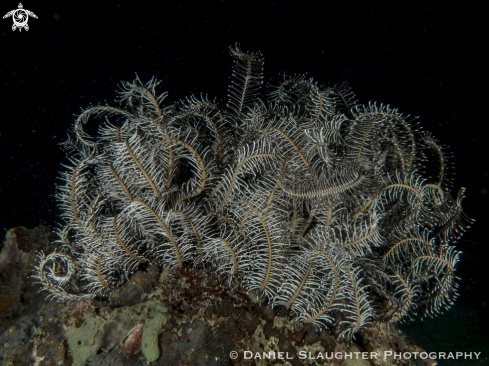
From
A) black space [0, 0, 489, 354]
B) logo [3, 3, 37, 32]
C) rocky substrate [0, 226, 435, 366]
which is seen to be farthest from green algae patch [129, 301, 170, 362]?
logo [3, 3, 37, 32]

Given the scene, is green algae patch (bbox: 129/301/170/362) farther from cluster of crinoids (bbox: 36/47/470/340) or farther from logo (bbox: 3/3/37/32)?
logo (bbox: 3/3/37/32)

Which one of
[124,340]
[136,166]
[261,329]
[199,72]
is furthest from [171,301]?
[199,72]

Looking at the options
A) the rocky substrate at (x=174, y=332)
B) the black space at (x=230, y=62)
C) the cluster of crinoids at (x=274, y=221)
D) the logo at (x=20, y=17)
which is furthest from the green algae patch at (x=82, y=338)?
the logo at (x=20, y=17)

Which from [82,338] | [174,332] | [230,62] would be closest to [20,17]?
[230,62]

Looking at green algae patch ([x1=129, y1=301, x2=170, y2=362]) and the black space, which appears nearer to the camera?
green algae patch ([x1=129, y1=301, x2=170, y2=362])

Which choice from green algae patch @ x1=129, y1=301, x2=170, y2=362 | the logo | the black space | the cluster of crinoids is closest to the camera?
green algae patch @ x1=129, y1=301, x2=170, y2=362

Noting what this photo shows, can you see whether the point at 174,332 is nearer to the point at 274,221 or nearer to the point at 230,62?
the point at 274,221

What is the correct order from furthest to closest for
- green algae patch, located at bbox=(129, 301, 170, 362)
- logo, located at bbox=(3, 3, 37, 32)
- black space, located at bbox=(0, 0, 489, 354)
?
logo, located at bbox=(3, 3, 37, 32) < black space, located at bbox=(0, 0, 489, 354) < green algae patch, located at bbox=(129, 301, 170, 362)
